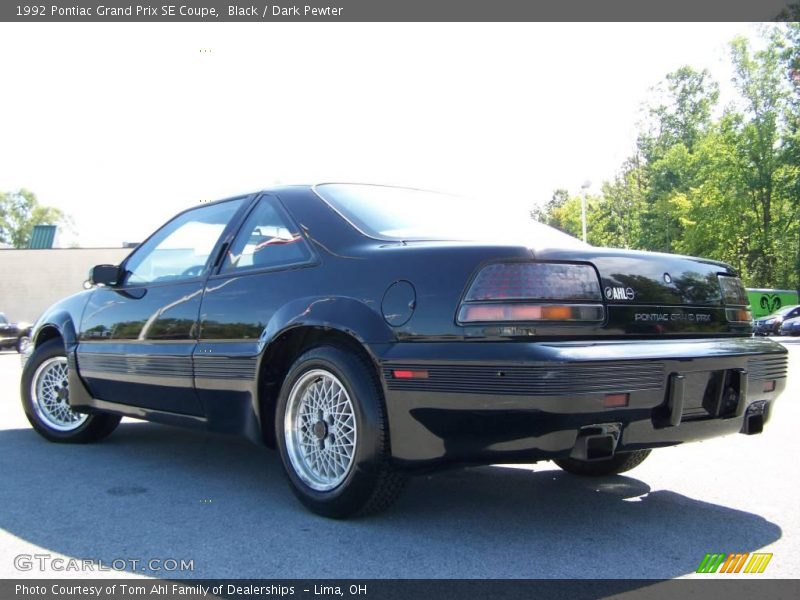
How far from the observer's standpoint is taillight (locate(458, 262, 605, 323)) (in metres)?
2.96

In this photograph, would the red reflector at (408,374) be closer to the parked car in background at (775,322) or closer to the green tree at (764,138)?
the parked car in background at (775,322)

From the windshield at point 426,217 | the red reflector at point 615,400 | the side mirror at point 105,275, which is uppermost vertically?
the windshield at point 426,217

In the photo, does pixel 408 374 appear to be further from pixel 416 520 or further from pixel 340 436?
pixel 416 520

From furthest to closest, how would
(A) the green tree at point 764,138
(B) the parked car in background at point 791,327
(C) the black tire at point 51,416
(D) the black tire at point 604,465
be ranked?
1. (A) the green tree at point 764,138
2. (B) the parked car in background at point 791,327
3. (C) the black tire at point 51,416
4. (D) the black tire at point 604,465

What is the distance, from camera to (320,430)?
3521 millimetres

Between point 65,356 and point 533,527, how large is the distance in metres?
3.78

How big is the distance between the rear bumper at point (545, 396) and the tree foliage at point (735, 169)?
39.8 meters

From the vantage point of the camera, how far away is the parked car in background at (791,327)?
31.3m

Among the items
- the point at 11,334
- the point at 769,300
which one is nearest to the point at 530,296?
the point at 11,334

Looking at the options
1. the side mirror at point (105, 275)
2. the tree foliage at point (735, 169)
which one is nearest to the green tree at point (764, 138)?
the tree foliage at point (735, 169)

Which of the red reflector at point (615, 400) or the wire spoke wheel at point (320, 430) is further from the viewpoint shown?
the wire spoke wheel at point (320, 430)

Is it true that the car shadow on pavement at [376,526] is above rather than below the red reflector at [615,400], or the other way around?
below

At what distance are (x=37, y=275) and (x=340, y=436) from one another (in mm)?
45942

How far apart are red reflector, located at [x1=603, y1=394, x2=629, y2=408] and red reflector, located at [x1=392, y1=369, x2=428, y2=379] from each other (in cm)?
69
